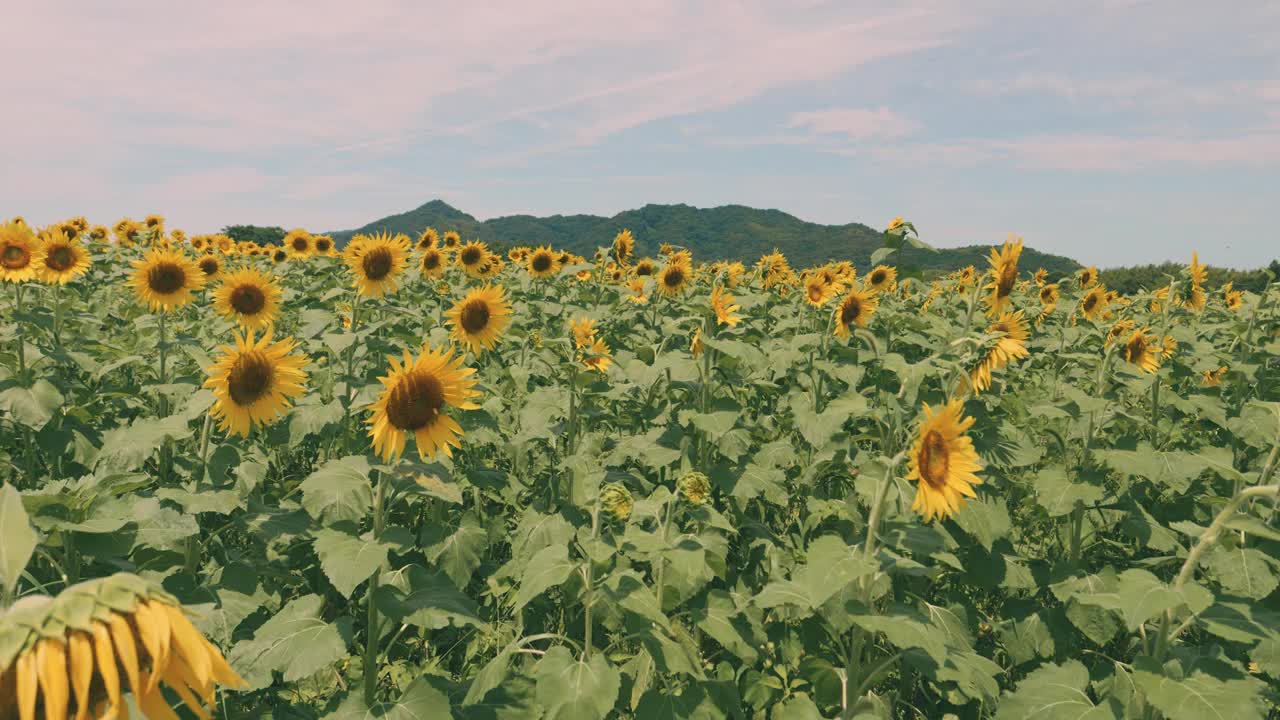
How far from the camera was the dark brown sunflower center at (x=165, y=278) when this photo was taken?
18.7ft

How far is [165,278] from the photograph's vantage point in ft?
18.8

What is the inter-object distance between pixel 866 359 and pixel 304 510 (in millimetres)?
4508

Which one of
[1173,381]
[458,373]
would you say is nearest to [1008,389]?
[1173,381]

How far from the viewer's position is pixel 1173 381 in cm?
609

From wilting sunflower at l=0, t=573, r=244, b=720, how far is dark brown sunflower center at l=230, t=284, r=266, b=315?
17.0ft

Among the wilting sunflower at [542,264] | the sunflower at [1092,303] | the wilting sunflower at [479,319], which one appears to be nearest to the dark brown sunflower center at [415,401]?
the wilting sunflower at [479,319]

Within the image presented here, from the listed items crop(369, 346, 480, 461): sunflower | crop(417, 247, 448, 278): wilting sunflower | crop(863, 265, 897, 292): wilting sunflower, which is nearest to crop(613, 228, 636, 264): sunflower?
crop(417, 247, 448, 278): wilting sunflower

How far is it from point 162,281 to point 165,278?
0.12 feet

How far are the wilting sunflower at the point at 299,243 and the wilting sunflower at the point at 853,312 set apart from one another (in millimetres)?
10604

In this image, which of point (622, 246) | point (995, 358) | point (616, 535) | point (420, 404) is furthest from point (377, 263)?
point (622, 246)

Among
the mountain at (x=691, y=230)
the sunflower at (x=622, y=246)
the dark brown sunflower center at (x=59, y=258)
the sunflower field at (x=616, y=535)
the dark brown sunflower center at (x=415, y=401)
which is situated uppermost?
the mountain at (x=691, y=230)

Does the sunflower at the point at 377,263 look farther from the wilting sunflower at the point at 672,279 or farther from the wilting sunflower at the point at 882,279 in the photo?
the wilting sunflower at the point at 882,279

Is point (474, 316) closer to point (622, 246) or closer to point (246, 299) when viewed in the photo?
point (246, 299)

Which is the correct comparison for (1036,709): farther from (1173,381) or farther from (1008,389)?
(1008,389)
